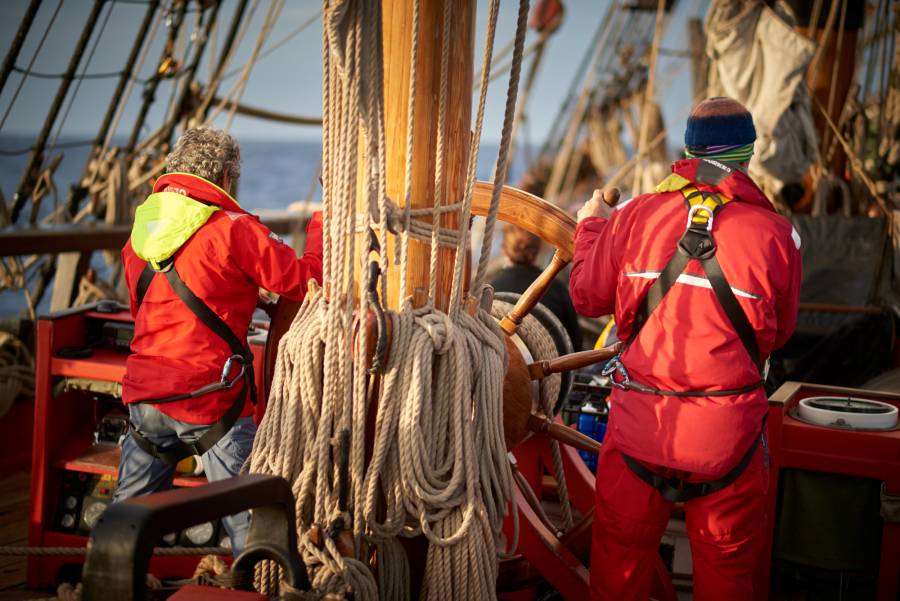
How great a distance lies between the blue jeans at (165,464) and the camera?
268 centimetres

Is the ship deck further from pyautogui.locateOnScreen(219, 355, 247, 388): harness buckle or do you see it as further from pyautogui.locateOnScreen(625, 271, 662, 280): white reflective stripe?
pyautogui.locateOnScreen(625, 271, 662, 280): white reflective stripe

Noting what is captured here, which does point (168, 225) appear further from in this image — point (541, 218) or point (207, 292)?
point (541, 218)

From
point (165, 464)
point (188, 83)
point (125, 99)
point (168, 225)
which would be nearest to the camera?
point (168, 225)

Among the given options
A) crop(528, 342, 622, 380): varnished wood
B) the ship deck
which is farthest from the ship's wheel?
the ship deck

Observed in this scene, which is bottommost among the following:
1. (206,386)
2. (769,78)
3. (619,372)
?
(206,386)

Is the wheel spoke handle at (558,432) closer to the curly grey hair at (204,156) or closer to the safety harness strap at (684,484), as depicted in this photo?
the safety harness strap at (684,484)

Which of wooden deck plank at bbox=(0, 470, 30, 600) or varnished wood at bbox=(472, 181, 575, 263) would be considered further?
wooden deck plank at bbox=(0, 470, 30, 600)

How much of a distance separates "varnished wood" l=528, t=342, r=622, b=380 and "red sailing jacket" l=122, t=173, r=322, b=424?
2.48ft

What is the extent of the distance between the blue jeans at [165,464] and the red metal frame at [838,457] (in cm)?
152

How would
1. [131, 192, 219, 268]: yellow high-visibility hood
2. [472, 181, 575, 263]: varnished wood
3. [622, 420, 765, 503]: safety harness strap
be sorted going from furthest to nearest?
[472, 181, 575, 263]: varnished wood, [131, 192, 219, 268]: yellow high-visibility hood, [622, 420, 765, 503]: safety harness strap

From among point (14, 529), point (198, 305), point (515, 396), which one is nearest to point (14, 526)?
point (14, 529)

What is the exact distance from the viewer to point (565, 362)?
295 cm

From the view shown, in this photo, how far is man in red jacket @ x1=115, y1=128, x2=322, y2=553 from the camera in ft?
8.37

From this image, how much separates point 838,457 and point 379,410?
57.9 inches
